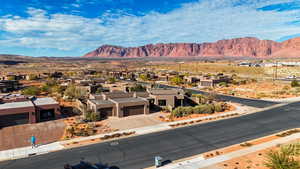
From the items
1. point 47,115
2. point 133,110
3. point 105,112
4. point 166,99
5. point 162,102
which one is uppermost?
point 166,99

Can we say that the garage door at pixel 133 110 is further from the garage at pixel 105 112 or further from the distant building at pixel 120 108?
the garage at pixel 105 112

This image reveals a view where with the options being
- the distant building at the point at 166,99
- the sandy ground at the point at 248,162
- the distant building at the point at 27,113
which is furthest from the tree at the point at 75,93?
the sandy ground at the point at 248,162

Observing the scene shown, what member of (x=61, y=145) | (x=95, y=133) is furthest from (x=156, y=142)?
(x=61, y=145)

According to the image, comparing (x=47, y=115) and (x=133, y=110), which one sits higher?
(x=133, y=110)

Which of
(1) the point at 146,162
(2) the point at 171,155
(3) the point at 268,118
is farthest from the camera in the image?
(3) the point at 268,118

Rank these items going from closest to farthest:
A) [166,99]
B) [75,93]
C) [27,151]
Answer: [27,151]
[166,99]
[75,93]

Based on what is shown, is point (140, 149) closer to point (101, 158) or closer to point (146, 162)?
point (146, 162)

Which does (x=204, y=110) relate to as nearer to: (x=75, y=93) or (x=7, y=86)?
(x=75, y=93)

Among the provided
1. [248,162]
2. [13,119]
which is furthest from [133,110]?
[248,162]
